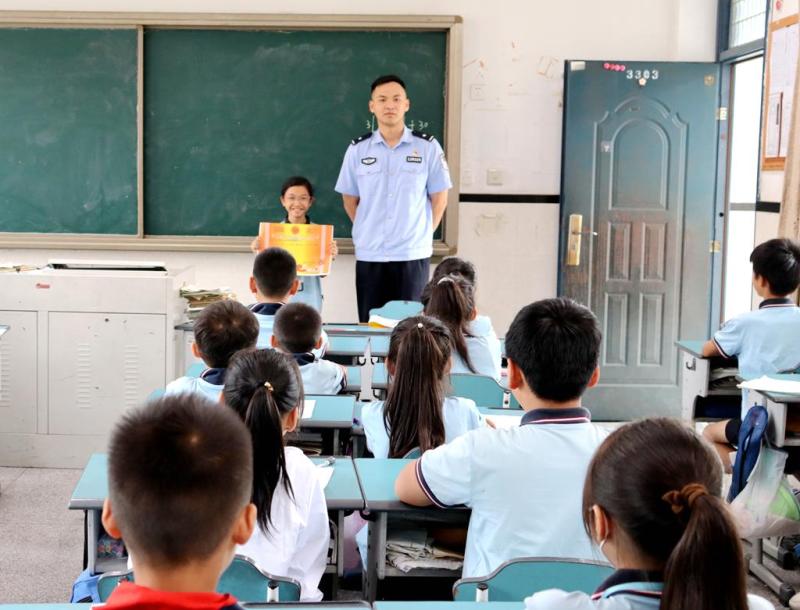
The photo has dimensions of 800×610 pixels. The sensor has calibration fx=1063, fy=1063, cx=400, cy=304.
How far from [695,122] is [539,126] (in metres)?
0.90

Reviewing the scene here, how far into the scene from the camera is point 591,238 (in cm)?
621

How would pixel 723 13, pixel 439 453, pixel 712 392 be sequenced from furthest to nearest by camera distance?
pixel 723 13 < pixel 712 392 < pixel 439 453

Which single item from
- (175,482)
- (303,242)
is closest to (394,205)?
(303,242)

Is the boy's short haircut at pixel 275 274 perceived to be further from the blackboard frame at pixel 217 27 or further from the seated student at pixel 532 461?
the seated student at pixel 532 461

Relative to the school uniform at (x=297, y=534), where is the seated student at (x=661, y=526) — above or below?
above

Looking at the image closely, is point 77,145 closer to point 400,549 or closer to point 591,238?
point 591,238

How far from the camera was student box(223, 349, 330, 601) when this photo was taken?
2.18 metres

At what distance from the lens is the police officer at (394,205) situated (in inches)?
232

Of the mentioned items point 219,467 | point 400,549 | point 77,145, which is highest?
point 77,145

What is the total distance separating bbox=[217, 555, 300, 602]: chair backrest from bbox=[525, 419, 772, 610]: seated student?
2.27ft

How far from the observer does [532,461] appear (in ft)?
6.89

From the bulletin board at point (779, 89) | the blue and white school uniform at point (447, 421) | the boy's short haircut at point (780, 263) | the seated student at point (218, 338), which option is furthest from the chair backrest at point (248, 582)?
the bulletin board at point (779, 89)

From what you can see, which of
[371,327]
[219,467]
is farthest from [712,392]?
[219,467]

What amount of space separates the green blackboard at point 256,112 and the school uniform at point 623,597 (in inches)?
197
